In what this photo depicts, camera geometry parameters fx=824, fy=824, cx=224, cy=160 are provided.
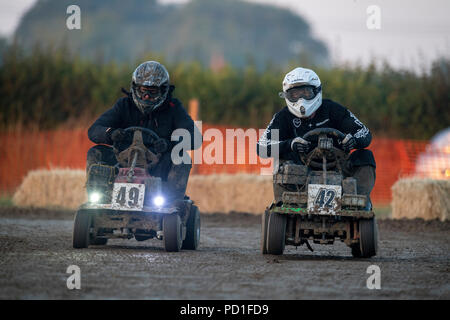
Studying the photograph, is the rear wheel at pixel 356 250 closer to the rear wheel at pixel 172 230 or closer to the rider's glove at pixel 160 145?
the rear wheel at pixel 172 230

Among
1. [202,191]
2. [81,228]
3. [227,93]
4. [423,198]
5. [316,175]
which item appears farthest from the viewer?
[227,93]

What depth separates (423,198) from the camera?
1505 centimetres

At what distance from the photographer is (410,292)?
610cm

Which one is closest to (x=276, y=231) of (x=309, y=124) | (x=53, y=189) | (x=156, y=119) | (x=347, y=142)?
(x=347, y=142)

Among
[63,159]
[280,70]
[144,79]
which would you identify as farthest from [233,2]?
[144,79]

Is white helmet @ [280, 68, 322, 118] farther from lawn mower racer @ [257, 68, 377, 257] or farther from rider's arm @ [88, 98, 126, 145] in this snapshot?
rider's arm @ [88, 98, 126, 145]

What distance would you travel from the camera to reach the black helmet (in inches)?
381

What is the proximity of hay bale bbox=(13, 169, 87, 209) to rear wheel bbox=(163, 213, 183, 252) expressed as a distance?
30.2 feet

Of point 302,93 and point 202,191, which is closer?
point 302,93

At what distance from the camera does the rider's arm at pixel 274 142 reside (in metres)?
8.95

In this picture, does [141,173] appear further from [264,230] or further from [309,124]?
[309,124]

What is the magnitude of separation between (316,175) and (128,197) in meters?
1.99

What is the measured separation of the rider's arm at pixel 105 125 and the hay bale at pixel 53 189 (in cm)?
826
